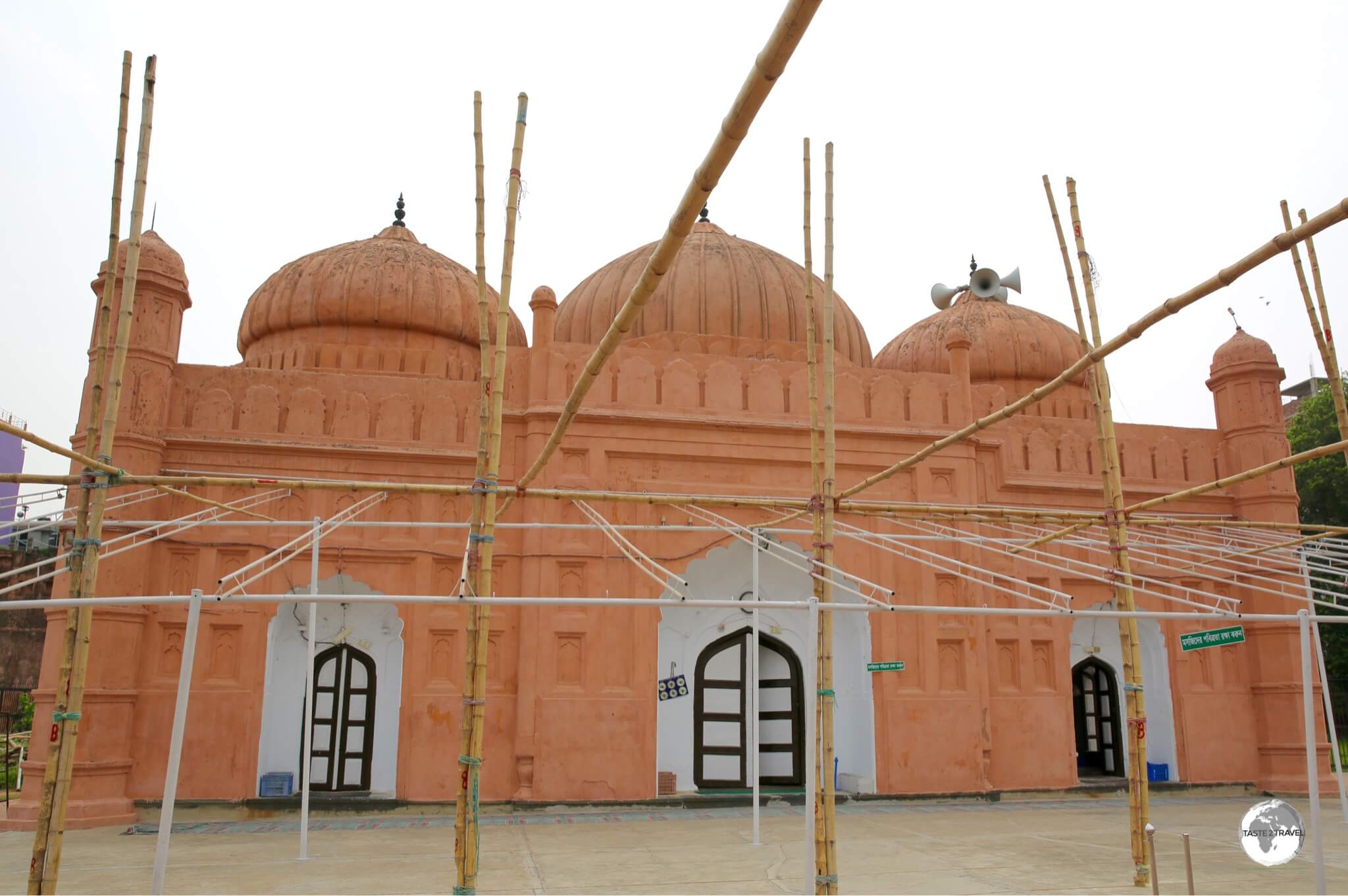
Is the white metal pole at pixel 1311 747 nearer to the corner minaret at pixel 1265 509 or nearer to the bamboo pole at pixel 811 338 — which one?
the bamboo pole at pixel 811 338

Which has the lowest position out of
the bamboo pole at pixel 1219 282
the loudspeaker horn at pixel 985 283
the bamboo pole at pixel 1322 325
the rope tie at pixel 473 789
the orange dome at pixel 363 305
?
the rope tie at pixel 473 789

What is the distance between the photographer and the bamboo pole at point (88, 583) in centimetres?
488

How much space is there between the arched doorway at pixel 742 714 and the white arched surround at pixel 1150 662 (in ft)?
11.1

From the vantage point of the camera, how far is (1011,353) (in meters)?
15.6

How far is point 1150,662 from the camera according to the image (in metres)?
11.8

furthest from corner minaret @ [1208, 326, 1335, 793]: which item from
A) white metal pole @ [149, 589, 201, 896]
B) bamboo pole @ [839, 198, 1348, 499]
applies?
white metal pole @ [149, 589, 201, 896]

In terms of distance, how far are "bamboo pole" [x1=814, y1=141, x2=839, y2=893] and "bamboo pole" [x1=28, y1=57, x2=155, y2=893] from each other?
3774mm

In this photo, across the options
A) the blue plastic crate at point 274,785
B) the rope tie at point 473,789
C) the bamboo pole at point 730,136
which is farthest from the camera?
the blue plastic crate at point 274,785

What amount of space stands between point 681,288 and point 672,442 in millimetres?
3264

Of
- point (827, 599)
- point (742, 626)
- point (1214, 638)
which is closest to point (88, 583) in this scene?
point (827, 599)

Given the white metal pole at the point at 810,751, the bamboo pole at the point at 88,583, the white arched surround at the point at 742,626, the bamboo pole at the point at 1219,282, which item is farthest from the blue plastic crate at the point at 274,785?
the bamboo pole at the point at 1219,282

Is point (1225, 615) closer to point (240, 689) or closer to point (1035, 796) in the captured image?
point (1035, 796)

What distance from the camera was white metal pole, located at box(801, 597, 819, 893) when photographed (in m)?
4.53

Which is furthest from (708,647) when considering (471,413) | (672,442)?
(471,413)
